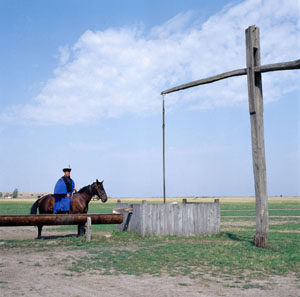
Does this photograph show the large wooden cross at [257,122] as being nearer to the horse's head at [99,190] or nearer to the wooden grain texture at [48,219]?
the wooden grain texture at [48,219]

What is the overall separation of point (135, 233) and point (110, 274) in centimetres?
805

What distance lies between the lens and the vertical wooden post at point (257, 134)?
12.9 m

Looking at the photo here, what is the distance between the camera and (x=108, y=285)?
290 inches

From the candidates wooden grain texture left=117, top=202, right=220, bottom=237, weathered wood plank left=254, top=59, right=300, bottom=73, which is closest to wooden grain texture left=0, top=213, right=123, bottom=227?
wooden grain texture left=117, top=202, right=220, bottom=237

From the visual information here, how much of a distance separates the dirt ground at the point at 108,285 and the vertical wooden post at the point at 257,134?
479 cm

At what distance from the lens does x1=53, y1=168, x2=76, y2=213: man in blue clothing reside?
49.5 ft

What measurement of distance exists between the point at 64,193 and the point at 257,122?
7.83m

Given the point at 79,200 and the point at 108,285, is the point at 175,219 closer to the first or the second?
the point at 79,200

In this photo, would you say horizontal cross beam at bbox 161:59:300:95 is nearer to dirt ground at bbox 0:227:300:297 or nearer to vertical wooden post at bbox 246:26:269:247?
vertical wooden post at bbox 246:26:269:247

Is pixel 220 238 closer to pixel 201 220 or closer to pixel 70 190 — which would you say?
pixel 201 220

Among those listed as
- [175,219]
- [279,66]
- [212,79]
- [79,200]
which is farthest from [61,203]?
[279,66]

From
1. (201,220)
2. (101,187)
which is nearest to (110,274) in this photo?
(101,187)

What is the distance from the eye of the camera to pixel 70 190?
15391mm

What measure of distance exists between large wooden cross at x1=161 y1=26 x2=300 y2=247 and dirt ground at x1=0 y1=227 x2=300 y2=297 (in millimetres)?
4808
